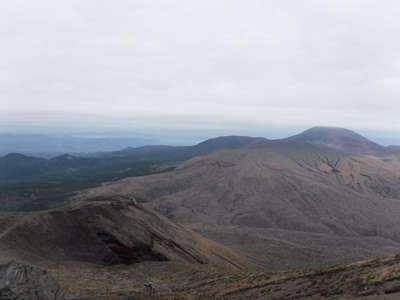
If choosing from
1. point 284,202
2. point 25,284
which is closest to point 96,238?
point 25,284

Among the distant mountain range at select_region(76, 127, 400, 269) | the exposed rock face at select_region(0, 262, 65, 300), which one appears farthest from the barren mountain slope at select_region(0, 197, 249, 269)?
the exposed rock face at select_region(0, 262, 65, 300)

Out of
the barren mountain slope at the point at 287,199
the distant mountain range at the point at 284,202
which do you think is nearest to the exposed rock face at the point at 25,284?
the distant mountain range at the point at 284,202

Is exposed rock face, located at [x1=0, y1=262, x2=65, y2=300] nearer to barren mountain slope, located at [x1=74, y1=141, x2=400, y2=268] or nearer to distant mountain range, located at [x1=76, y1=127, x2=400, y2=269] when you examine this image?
distant mountain range, located at [x1=76, y1=127, x2=400, y2=269]

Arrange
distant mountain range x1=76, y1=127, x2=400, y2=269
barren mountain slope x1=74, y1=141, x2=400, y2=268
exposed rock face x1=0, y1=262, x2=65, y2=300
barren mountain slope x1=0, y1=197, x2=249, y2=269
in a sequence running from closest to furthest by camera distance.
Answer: exposed rock face x1=0, y1=262, x2=65, y2=300 < barren mountain slope x1=0, y1=197, x2=249, y2=269 < distant mountain range x1=76, y1=127, x2=400, y2=269 < barren mountain slope x1=74, y1=141, x2=400, y2=268

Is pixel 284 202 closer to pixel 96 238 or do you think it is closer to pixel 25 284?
pixel 96 238

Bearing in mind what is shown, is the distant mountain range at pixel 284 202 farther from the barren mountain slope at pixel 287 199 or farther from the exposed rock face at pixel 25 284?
the exposed rock face at pixel 25 284

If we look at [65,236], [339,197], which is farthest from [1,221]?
[339,197]
